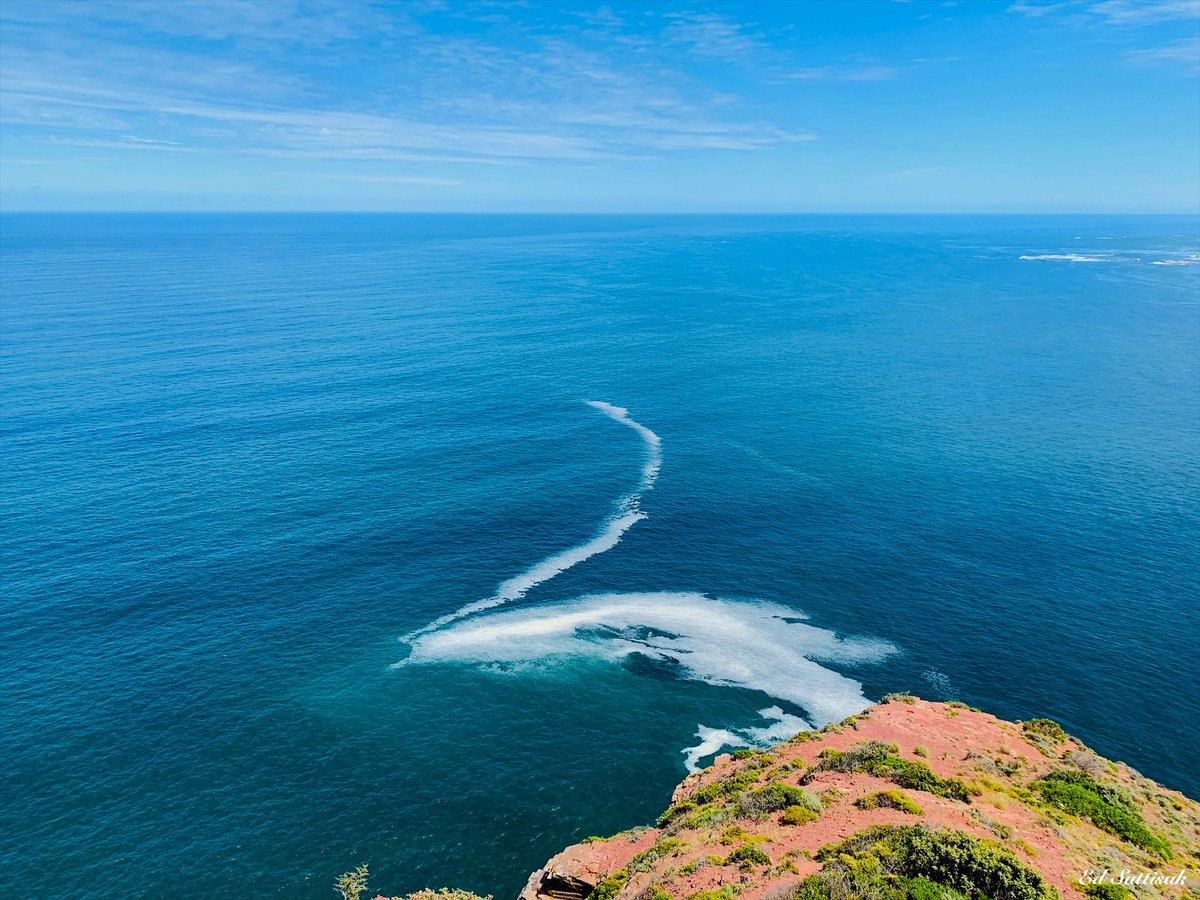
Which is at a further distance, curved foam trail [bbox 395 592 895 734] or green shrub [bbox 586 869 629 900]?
curved foam trail [bbox 395 592 895 734]

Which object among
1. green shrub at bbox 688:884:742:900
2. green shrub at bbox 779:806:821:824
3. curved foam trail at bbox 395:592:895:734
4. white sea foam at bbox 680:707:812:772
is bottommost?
white sea foam at bbox 680:707:812:772

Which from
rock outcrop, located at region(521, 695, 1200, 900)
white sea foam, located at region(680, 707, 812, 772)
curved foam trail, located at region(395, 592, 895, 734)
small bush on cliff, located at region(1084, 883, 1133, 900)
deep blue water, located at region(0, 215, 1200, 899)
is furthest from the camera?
curved foam trail, located at region(395, 592, 895, 734)

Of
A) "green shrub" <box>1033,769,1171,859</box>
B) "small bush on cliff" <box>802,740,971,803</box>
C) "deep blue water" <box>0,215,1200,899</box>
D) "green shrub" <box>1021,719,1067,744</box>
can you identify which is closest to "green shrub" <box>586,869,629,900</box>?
"deep blue water" <box>0,215,1200,899</box>

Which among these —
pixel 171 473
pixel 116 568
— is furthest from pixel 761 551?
pixel 171 473

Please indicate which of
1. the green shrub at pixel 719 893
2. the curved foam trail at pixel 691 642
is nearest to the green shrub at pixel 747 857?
the green shrub at pixel 719 893

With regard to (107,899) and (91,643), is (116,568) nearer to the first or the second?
(91,643)

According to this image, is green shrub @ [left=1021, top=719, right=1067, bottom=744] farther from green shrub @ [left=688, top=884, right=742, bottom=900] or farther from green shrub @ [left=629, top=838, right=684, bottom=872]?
green shrub @ [left=688, top=884, right=742, bottom=900]

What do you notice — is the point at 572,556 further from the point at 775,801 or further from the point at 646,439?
the point at 775,801
